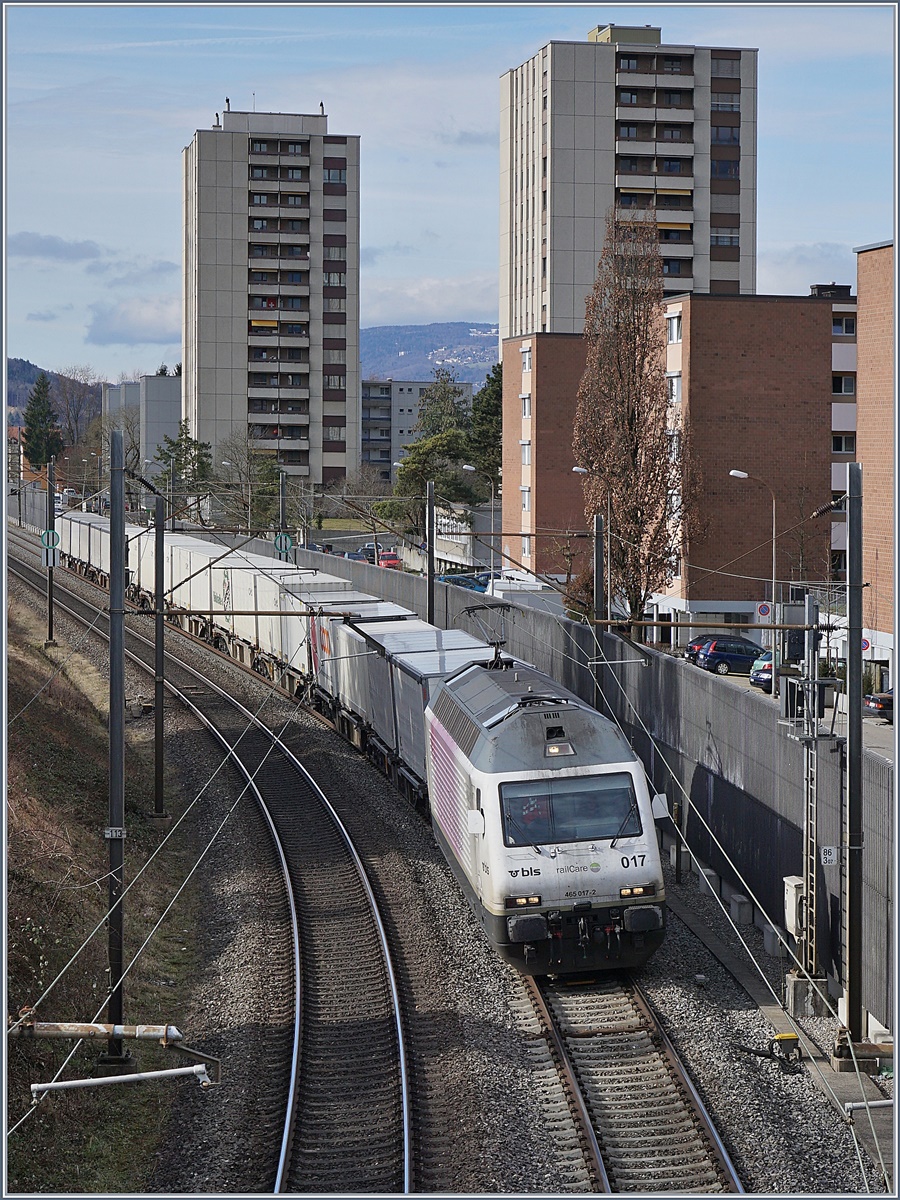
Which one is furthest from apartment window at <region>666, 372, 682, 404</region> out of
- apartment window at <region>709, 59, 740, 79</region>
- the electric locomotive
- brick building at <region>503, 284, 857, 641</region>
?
apartment window at <region>709, 59, 740, 79</region>

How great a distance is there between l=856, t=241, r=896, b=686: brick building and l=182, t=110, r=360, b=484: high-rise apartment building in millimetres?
65674

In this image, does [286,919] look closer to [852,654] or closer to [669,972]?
[669,972]

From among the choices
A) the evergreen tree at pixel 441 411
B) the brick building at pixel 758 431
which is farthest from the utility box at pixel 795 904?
the evergreen tree at pixel 441 411

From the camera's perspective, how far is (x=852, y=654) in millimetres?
13492

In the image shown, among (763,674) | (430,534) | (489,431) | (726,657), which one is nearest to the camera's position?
(430,534)

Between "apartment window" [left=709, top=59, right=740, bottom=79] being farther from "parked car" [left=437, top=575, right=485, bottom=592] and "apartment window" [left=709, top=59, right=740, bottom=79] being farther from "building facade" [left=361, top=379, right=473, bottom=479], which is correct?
"building facade" [left=361, top=379, right=473, bottom=479]

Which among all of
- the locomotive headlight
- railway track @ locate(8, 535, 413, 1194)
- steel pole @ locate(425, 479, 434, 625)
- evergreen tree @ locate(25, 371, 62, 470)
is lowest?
railway track @ locate(8, 535, 413, 1194)

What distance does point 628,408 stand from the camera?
140ft

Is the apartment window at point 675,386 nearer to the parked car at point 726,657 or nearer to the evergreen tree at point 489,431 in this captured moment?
the parked car at point 726,657

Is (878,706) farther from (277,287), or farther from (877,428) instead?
(277,287)

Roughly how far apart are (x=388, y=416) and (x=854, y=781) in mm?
133500

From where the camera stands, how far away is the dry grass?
11.4 meters

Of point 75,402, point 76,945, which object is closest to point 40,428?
point 75,402

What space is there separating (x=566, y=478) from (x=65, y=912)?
48.0 metres
